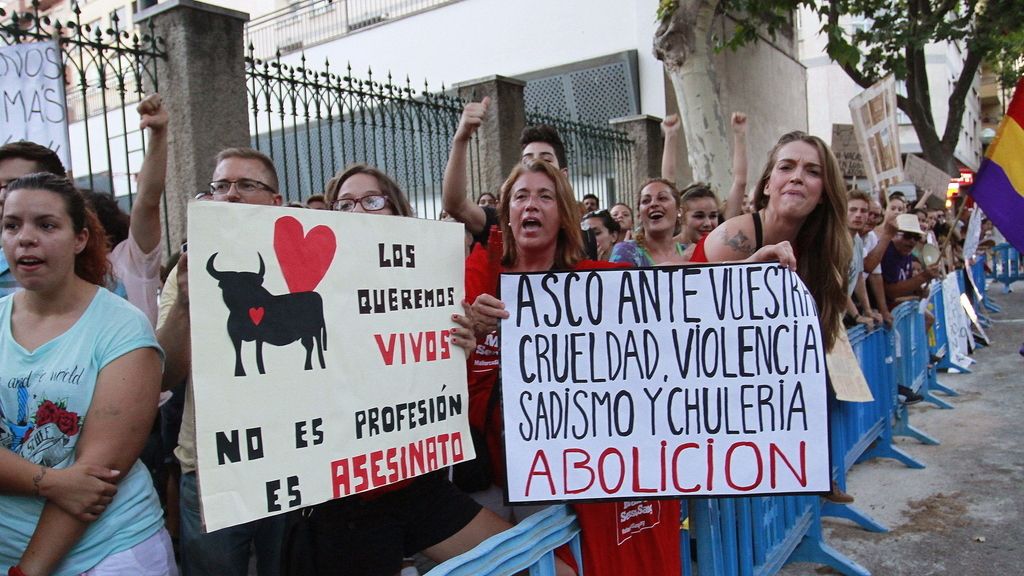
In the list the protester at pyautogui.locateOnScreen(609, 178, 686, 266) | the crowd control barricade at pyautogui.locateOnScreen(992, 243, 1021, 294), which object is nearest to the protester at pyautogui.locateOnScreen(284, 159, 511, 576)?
the protester at pyautogui.locateOnScreen(609, 178, 686, 266)

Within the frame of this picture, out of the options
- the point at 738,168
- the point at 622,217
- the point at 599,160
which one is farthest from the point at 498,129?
the point at 738,168

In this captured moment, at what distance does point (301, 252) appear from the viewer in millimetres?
2104

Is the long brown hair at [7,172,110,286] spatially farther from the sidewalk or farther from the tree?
the tree

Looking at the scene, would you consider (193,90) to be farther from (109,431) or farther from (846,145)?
(846,145)

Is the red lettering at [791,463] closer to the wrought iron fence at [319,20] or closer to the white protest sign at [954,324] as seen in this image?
the white protest sign at [954,324]

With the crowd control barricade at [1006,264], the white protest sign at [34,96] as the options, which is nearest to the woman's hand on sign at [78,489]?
the white protest sign at [34,96]

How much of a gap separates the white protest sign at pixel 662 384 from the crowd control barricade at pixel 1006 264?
69.4ft

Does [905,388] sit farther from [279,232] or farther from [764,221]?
[279,232]

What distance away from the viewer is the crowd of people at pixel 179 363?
221cm

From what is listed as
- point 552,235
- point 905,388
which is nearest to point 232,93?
point 552,235

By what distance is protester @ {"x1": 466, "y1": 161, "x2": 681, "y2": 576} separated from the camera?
2723mm

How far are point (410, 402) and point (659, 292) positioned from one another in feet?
2.95

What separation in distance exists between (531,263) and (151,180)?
1.37 m

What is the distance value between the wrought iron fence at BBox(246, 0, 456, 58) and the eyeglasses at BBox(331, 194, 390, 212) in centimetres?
1375
